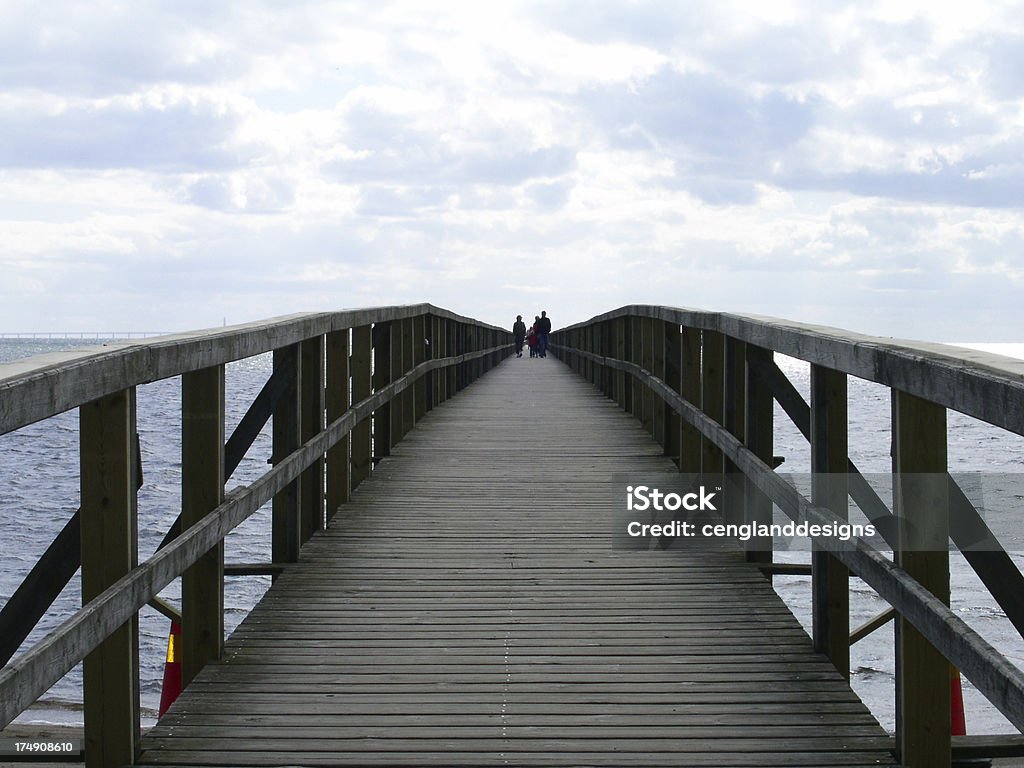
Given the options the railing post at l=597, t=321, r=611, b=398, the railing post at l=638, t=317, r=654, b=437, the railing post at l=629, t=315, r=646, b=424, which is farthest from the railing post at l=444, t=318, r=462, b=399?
the railing post at l=638, t=317, r=654, b=437

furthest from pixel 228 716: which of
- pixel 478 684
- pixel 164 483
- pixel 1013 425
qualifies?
pixel 164 483

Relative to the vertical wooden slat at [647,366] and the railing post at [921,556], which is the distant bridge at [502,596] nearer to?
the railing post at [921,556]

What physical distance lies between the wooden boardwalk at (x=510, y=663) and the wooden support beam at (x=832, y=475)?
0.43 feet

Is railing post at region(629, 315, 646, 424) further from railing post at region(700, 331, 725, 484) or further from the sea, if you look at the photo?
railing post at region(700, 331, 725, 484)

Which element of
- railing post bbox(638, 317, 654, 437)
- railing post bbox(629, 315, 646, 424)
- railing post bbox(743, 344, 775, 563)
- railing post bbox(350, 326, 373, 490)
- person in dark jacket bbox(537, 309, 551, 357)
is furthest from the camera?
person in dark jacket bbox(537, 309, 551, 357)

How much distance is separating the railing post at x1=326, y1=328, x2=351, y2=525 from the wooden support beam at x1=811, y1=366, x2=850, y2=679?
10.3ft

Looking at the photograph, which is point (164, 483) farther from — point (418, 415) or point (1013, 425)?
point (1013, 425)

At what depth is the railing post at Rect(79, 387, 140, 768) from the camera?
3.29 meters

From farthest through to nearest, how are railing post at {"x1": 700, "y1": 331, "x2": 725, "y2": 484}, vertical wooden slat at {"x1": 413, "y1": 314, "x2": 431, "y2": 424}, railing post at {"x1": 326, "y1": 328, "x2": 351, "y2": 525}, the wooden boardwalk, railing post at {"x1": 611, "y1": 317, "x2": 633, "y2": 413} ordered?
1. railing post at {"x1": 611, "y1": 317, "x2": 633, "y2": 413}
2. vertical wooden slat at {"x1": 413, "y1": 314, "x2": 431, "y2": 424}
3. railing post at {"x1": 326, "y1": 328, "x2": 351, "y2": 525}
4. railing post at {"x1": 700, "y1": 331, "x2": 725, "y2": 484}
5. the wooden boardwalk

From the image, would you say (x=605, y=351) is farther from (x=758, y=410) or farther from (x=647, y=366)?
(x=758, y=410)

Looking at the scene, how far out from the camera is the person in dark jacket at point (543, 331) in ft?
133

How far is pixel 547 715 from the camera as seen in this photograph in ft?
12.8

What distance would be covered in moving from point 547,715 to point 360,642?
1007 mm

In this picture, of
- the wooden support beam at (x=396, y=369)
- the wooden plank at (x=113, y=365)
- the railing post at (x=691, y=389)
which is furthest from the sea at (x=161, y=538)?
the wooden support beam at (x=396, y=369)
